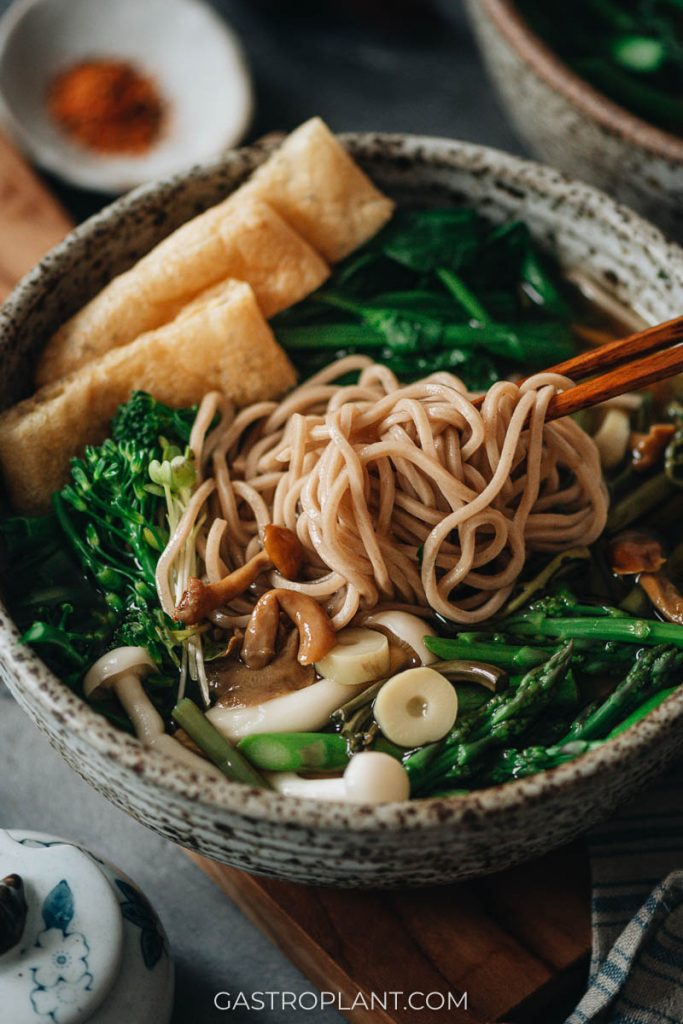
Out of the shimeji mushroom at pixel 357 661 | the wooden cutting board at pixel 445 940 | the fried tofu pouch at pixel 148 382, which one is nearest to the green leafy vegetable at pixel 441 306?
the fried tofu pouch at pixel 148 382

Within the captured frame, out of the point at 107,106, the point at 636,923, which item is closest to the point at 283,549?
the point at 636,923

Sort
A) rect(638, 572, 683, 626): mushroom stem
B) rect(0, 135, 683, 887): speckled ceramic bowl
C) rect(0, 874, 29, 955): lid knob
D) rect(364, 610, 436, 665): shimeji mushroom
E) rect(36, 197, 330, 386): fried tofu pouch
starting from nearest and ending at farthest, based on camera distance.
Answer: rect(0, 135, 683, 887): speckled ceramic bowl
rect(0, 874, 29, 955): lid knob
rect(364, 610, 436, 665): shimeji mushroom
rect(638, 572, 683, 626): mushroom stem
rect(36, 197, 330, 386): fried tofu pouch

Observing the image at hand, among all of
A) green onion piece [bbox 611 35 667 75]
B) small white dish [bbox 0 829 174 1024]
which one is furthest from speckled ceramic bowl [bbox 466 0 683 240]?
small white dish [bbox 0 829 174 1024]

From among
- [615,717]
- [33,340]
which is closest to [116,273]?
A: [33,340]

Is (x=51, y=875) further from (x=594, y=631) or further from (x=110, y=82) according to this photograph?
(x=110, y=82)

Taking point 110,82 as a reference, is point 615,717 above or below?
below

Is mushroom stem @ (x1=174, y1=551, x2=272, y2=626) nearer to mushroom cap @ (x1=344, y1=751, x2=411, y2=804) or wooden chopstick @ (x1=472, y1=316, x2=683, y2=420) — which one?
mushroom cap @ (x1=344, y1=751, x2=411, y2=804)

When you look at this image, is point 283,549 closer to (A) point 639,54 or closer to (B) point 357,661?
(B) point 357,661
